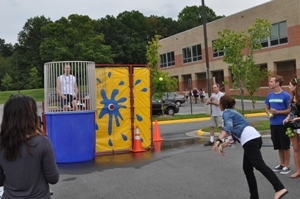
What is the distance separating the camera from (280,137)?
7.06 meters

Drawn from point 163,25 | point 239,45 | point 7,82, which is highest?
point 163,25

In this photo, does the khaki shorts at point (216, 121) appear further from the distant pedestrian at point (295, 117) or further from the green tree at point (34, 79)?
the green tree at point (34, 79)

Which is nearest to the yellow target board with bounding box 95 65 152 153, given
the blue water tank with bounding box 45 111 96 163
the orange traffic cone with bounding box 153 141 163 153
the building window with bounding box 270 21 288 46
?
the orange traffic cone with bounding box 153 141 163 153

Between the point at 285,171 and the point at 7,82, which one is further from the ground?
the point at 7,82

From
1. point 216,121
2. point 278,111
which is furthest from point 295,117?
point 216,121

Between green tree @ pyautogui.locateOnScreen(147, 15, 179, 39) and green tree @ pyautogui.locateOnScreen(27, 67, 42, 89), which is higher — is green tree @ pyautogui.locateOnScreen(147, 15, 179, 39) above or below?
above

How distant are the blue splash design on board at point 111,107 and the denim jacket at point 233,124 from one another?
18.0 ft

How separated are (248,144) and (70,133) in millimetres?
5154

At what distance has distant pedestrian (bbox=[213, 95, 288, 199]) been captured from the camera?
17.6 ft

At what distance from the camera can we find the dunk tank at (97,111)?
934 cm

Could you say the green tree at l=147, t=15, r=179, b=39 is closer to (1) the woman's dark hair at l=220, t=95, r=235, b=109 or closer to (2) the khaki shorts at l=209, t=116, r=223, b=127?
(2) the khaki shorts at l=209, t=116, r=223, b=127

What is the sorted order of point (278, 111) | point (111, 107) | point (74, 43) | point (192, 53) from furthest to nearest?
1. point (74, 43)
2. point (192, 53)
3. point (111, 107)
4. point (278, 111)

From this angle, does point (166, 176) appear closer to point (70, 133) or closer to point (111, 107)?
point (70, 133)

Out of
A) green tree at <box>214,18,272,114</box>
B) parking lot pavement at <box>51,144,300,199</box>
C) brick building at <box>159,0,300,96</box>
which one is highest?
brick building at <box>159,0,300,96</box>
